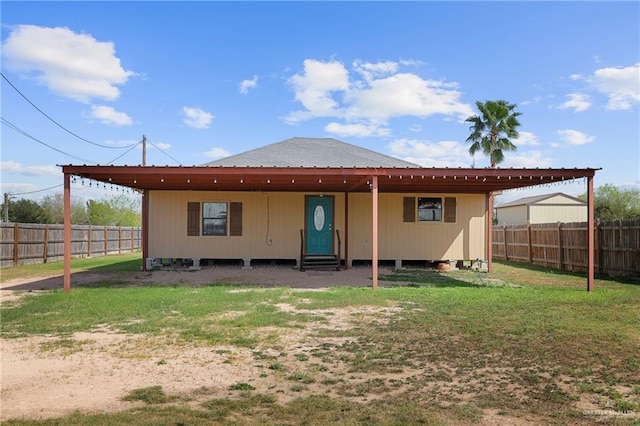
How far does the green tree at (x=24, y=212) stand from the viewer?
32.2 m

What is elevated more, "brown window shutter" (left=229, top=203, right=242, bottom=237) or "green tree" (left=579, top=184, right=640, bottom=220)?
"green tree" (left=579, top=184, right=640, bottom=220)

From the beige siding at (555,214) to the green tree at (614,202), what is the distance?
122cm

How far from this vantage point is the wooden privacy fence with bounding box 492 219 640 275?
13031 mm

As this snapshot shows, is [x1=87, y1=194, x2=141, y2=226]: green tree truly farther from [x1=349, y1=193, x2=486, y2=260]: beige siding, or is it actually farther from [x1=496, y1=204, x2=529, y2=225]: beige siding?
[x1=496, y1=204, x2=529, y2=225]: beige siding

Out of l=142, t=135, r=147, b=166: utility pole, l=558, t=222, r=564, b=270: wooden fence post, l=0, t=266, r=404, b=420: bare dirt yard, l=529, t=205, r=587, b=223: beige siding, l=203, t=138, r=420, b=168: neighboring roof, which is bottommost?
l=0, t=266, r=404, b=420: bare dirt yard

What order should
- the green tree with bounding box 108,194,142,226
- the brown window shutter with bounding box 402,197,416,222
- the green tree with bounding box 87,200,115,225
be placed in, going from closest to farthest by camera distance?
the brown window shutter with bounding box 402,197,416,222
the green tree with bounding box 87,200,115,225
the green tree with bounding box 108,194,142,226

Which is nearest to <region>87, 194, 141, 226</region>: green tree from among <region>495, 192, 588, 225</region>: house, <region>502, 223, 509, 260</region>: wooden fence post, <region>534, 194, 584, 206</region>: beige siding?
<region>502, 223, 509, 260</region>: wooden fence post

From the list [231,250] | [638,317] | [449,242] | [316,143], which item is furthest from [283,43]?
Answer: [638,317]

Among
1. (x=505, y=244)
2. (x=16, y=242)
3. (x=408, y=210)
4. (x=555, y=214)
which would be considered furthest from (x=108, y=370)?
(x=555, y=214)

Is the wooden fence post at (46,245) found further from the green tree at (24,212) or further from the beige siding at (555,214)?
the beige siding at (555,214)

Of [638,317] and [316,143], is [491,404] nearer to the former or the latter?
[638,317]

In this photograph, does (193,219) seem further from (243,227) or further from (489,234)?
(489,234)

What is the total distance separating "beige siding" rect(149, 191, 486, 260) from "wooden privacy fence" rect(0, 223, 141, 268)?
521 cm

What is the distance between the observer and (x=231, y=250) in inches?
627
